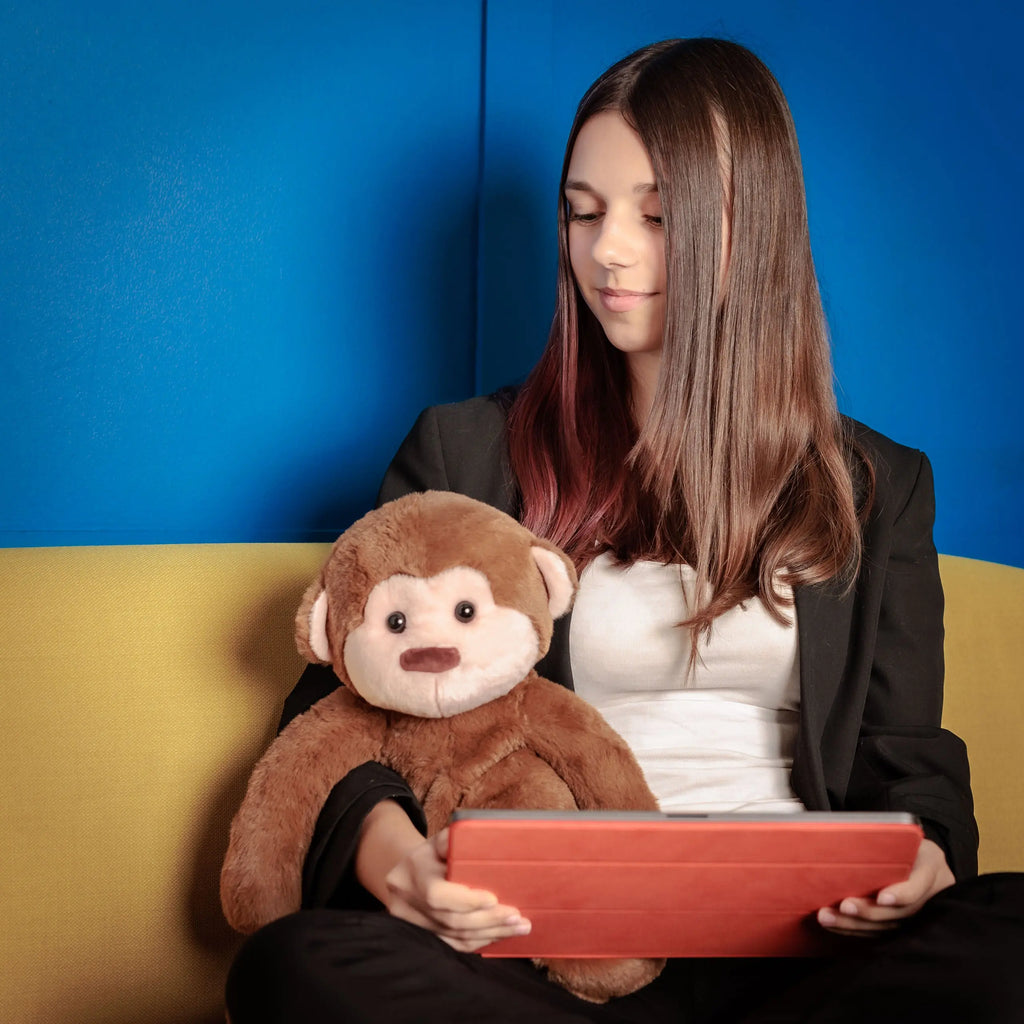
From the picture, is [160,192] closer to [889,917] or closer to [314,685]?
[314,685]

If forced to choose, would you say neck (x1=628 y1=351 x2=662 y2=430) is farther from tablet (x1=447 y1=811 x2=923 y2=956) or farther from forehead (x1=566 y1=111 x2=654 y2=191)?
tablet (x1=447 y1=811 x2=923 y2=956)

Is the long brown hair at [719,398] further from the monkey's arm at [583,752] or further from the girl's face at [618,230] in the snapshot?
the monkey's arm at [583,752]

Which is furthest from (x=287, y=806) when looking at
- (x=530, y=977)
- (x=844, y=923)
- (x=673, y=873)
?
(x=844, y=923)

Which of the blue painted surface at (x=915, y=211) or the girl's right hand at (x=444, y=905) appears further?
the blue painted surface at (x=915, y=211)

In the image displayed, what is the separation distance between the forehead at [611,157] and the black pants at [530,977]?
0.85 m

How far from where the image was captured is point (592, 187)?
1.39 meters

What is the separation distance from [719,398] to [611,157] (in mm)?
321

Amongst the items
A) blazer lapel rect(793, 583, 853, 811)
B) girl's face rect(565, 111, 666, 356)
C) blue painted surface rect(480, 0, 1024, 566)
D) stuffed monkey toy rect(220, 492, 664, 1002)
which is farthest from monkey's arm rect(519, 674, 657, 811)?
blue painted surface rect(480, 0, 1024, 566)

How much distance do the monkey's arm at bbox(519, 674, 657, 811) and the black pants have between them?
17cm

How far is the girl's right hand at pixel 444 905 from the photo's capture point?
92 centimetres

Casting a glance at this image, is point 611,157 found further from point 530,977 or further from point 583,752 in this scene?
point 530,977

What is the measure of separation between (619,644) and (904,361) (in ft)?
3.52

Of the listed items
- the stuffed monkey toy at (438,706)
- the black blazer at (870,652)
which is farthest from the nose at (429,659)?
the black blazer at (870,652)

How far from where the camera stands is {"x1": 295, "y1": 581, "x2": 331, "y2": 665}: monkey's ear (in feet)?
3.62
